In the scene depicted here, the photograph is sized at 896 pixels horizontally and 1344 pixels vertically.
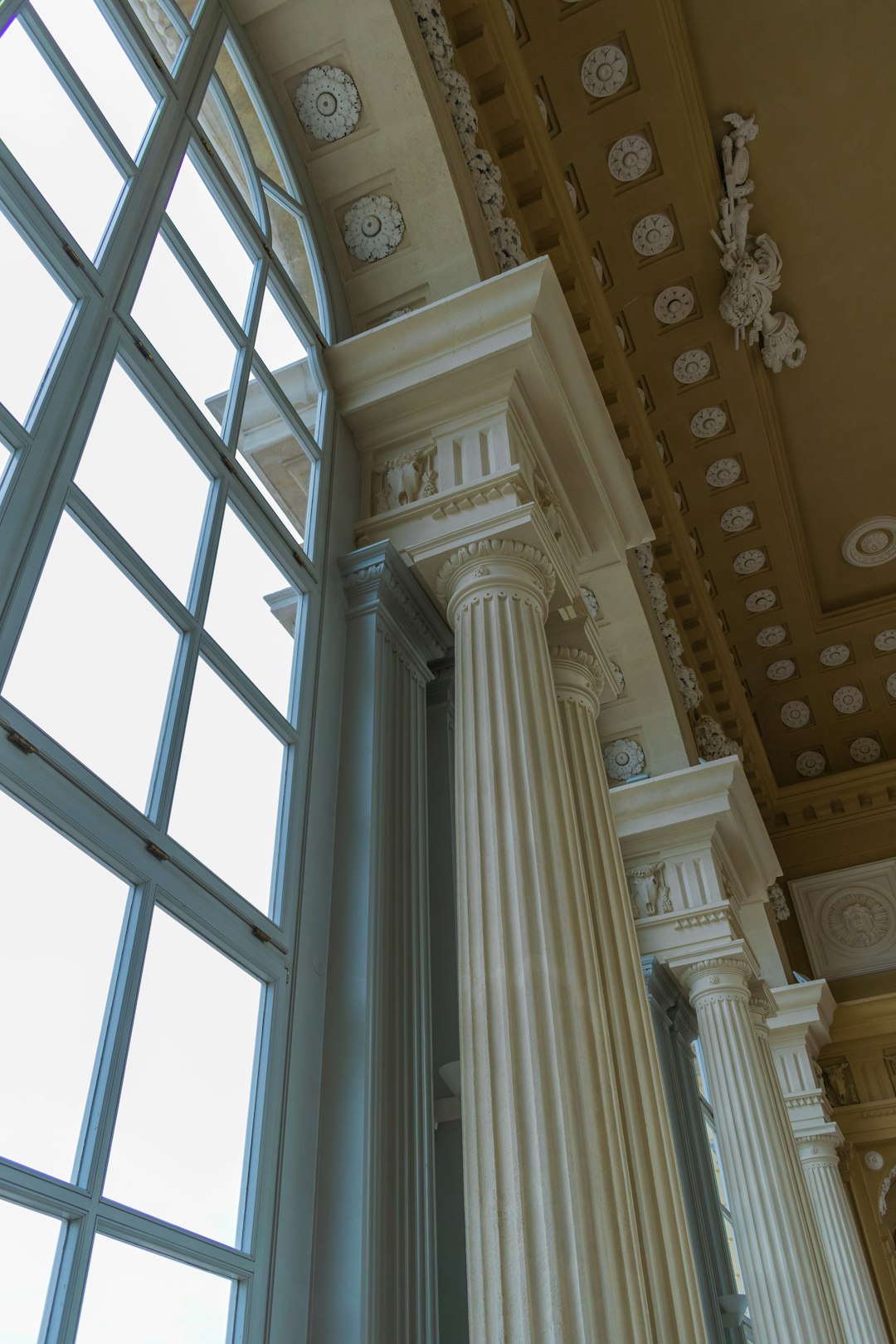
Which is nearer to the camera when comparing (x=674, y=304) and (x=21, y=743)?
(x=21, y=743)

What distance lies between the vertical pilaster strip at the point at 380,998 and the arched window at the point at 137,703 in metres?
0.27

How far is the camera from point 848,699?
574 inches

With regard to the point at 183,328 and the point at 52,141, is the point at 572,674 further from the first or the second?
the point at 52,141

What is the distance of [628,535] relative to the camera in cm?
596

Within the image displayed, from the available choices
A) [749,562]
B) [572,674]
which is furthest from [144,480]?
[749,562]

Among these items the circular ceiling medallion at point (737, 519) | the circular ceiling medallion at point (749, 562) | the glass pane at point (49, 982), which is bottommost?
the glass pane at point (49, 982)

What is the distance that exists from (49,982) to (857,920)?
13.4 m

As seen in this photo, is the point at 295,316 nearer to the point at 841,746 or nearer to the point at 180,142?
the point at 180,142

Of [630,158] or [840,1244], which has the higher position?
[630,158]

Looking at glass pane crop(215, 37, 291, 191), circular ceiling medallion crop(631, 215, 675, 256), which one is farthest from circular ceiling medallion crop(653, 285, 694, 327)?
glass pane crop(215, 37, 291, 191)

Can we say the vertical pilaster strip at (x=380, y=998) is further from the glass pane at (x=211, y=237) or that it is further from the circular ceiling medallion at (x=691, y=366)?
the circular ceiling medallion at (x=691, y=366)

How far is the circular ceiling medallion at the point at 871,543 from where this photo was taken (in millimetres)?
12828

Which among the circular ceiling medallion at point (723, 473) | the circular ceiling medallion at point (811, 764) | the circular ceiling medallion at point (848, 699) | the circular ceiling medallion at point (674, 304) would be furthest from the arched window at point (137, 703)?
the circular ceiling medallion at point (811, 764)

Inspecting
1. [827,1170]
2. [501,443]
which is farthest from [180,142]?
[827,1170]
